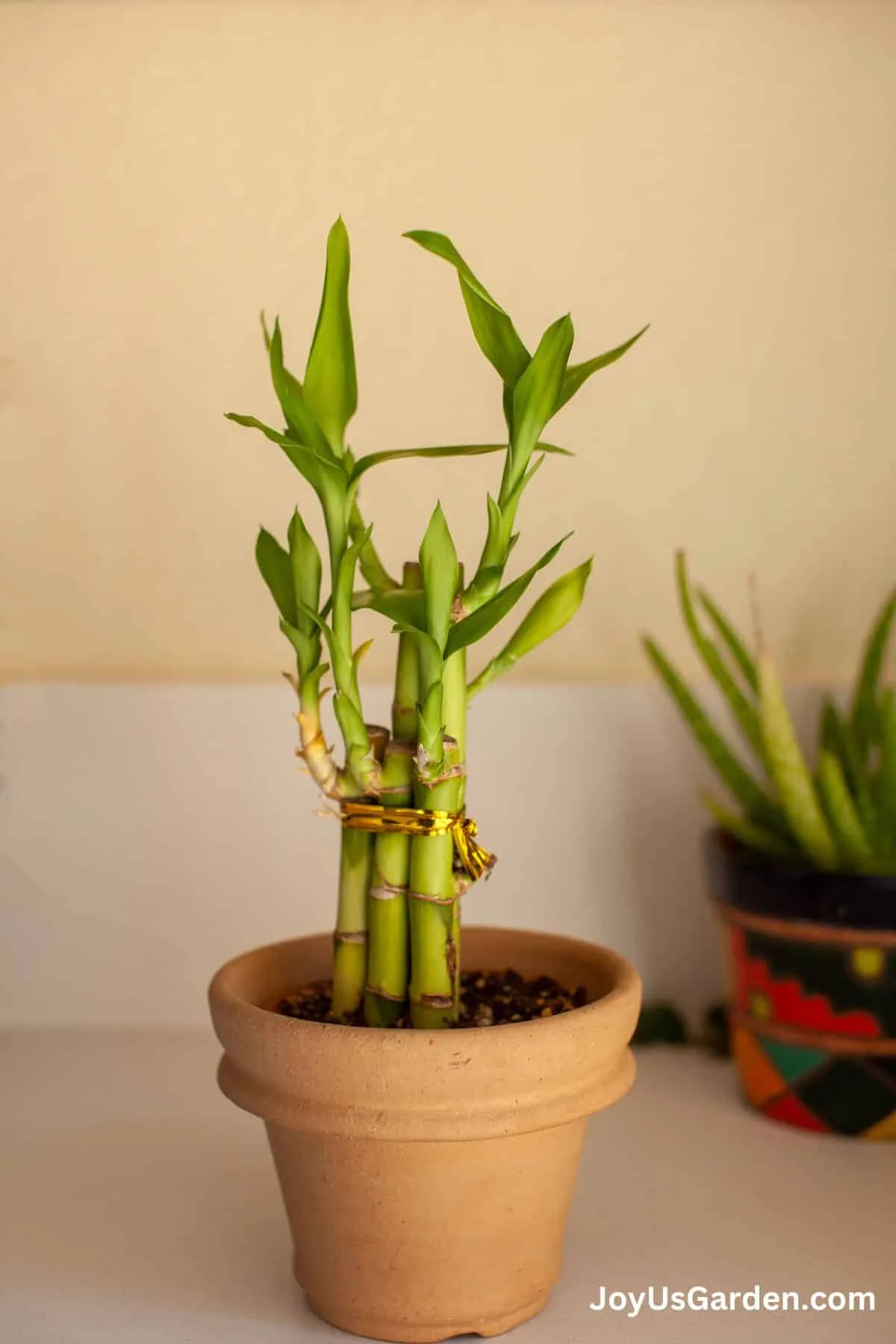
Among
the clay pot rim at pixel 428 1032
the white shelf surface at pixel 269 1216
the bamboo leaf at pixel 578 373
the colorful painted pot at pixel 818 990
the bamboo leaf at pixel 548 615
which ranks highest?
the bamboo leaf at pixel 578 373

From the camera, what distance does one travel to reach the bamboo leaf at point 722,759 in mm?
889

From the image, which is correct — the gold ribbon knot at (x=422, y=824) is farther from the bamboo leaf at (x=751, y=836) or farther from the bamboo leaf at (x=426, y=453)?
the bamboo leaf at (x=751, y=836)

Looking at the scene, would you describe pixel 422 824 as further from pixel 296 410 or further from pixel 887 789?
pixel 887 789

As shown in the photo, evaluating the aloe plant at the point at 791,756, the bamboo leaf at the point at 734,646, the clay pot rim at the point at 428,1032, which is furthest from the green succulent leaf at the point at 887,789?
the clay pot rim at the point at 428,1032

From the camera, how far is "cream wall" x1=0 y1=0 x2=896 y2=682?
3.19ft

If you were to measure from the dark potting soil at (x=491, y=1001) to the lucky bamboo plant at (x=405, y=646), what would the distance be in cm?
2

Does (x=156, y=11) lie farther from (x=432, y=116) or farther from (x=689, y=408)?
(x=689, y=408)

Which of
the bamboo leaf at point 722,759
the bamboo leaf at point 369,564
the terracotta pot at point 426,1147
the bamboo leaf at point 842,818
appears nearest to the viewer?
the terracotta pot at point 426,1147

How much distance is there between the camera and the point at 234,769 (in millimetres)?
983

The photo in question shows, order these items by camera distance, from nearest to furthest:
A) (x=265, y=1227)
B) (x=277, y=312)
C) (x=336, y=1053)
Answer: (x=336, y=1053) → (x=265, y=1227) → (x=277, y=312)

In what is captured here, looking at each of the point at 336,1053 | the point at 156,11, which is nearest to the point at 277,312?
the point at 156,11

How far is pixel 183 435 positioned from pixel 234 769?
0.26 metres

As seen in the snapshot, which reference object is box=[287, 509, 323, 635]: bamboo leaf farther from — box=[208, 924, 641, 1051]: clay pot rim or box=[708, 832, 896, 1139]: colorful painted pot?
box=[708, 832, 896, 1139]: colorful painted pot

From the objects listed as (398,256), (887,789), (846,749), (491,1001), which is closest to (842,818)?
(887,789)
